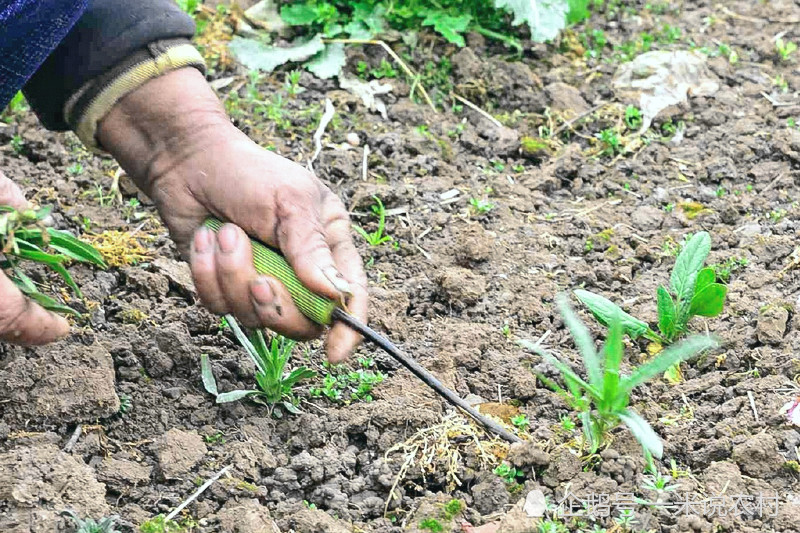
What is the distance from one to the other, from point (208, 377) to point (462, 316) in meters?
0.69

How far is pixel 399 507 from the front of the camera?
6.91 ft

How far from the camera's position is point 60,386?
226cm

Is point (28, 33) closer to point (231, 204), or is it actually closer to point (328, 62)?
point (231, 204)

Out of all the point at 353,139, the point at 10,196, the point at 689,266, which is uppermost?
the point at 10,196

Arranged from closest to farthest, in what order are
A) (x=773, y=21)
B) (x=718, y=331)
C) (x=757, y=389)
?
(x=757, y=389) < (x=718, y=331) < (x=773, y=21)

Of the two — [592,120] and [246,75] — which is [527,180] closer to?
[592,120]

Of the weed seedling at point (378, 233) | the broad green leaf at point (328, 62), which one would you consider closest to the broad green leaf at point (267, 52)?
the broad green leaf at point (328, 62)

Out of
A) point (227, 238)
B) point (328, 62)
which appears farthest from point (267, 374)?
point (328, 62)

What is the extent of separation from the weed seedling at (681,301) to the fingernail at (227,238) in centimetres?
85

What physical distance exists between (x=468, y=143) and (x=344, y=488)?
160 cm

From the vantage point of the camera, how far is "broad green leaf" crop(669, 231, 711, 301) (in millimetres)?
2520

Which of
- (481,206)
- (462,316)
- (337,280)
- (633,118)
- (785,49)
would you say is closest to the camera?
(337,280)

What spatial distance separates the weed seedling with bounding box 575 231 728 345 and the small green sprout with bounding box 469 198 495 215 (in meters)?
0.65

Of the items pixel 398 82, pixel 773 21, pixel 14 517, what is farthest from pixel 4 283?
pixel 773 21
